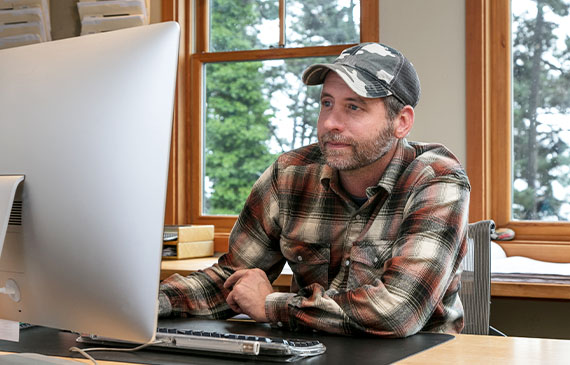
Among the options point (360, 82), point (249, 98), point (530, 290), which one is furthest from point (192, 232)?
point (360, 82)

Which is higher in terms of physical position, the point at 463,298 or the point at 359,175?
the point at 359,175

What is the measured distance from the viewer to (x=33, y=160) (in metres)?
0.97

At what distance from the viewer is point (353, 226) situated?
5.51 ft

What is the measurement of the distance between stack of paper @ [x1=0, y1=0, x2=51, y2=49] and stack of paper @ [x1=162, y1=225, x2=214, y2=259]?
1.21 meters

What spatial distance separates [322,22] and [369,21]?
287 millimetres

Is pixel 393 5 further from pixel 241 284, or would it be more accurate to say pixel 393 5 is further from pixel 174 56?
pixel 174 56

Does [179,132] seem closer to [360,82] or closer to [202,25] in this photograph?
[202,25]

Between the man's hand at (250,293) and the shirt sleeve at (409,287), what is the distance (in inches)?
1.5

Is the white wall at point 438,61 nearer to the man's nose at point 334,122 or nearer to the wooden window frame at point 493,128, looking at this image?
the wooden window frame at point 493,128

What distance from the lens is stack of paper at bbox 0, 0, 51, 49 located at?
3.59 meters

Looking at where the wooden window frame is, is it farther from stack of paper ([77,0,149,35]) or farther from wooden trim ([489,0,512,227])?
stack of paper ([77,0,149,35])

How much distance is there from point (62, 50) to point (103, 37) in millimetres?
63

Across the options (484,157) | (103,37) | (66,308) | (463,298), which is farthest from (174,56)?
(484,157)

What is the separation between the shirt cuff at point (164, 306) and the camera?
5.11ft
